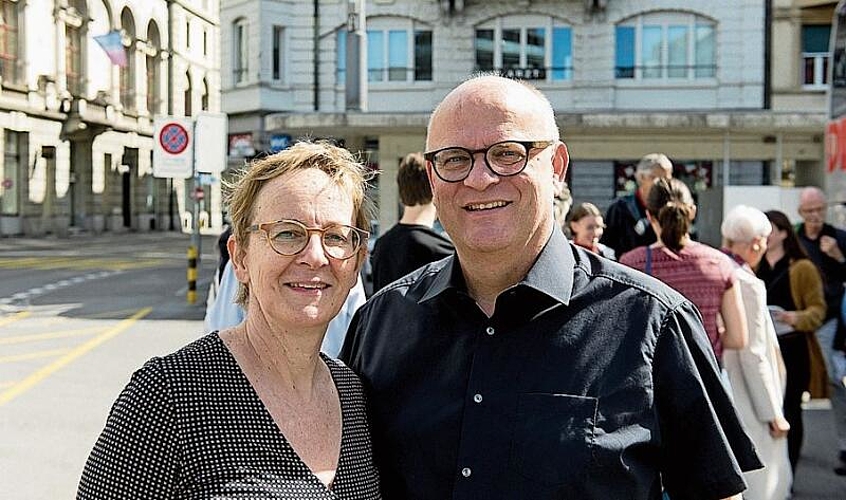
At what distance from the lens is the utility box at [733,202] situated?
1412 centimetres

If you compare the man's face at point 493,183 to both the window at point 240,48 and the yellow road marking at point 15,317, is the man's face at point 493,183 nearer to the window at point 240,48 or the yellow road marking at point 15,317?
the yellow road marking at point 15,317

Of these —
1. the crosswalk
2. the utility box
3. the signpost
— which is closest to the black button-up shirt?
the utility box

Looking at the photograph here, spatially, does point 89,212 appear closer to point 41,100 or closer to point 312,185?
point 41,100

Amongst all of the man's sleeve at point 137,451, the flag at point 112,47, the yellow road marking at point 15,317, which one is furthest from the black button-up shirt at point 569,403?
the flag at point 112,47

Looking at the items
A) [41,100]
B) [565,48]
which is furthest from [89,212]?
[565,48]

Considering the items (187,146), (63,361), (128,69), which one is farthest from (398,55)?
(128,69)

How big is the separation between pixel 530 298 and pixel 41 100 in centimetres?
4558

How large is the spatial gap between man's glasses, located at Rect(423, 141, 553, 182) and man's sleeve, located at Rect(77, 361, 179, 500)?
33.1 inches

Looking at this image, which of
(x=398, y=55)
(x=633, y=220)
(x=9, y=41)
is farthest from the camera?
(x=9, y=41)

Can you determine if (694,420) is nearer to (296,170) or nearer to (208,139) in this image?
(296,170)

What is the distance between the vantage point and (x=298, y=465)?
2.17 meters

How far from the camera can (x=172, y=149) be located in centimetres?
1664

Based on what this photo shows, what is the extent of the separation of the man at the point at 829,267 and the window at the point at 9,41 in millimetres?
39435

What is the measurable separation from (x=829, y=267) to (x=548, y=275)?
6.10 metres
